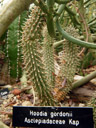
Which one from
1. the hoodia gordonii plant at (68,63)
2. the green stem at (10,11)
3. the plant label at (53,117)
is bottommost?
the plant label at (53,117)

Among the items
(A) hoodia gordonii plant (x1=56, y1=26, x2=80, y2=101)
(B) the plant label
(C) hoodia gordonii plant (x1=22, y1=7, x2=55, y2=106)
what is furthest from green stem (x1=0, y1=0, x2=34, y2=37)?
(A) hoodia gordonii plant (x1=56, y1=26, x2=80, y2=101)

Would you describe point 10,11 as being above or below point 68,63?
above

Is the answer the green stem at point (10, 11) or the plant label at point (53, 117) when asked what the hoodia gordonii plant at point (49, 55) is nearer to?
the plant label at point (53, 117)

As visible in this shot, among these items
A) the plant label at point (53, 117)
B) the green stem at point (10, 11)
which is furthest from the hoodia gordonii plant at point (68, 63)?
the green stem at point (10, 11)

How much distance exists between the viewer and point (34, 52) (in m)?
0.89

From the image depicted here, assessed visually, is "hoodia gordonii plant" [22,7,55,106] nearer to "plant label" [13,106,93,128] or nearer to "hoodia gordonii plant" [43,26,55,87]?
"plant label" [13,106,93,128]

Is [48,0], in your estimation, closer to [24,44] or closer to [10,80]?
[24,44]

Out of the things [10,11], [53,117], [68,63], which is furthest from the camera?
[68,63]

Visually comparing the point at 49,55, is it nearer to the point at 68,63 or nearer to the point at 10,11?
the point at 68,63

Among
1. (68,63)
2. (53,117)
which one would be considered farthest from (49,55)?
(53,117)

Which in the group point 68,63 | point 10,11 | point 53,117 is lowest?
point 53,117

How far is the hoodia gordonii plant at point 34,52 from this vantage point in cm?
86

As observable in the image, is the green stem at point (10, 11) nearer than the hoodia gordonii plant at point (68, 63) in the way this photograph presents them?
Yes

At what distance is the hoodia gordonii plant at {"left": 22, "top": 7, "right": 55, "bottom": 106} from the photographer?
862mm
